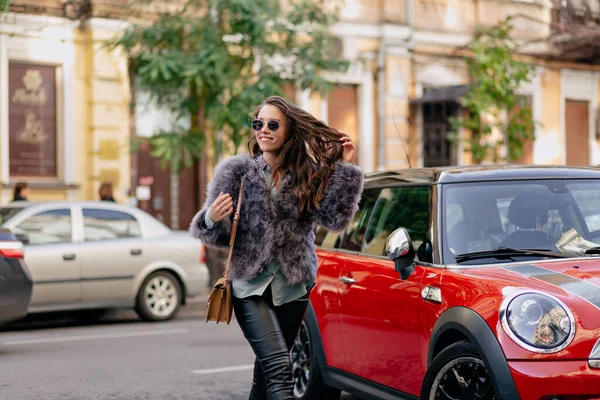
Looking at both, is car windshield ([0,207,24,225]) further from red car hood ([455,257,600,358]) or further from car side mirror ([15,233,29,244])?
red car hood ([455,257,600,358])

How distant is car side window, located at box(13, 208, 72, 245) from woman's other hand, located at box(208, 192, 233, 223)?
27.5 feet

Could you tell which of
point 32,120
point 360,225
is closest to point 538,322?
point 360,225

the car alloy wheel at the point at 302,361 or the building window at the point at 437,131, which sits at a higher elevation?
the building window at the point at 437,131

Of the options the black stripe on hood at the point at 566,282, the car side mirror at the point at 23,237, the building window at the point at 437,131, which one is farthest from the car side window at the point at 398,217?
the building window at the point at 437,131

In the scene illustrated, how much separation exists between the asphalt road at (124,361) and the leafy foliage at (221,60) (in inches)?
155

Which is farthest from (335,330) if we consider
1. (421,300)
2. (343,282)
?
(421,300)

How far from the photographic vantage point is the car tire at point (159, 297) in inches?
539

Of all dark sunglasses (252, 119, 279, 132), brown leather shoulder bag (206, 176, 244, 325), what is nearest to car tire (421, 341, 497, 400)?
brown leather shoulder bag (206, 176, 244, 325)

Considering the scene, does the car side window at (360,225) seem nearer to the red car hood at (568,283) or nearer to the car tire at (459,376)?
the red car hood at (568,283)

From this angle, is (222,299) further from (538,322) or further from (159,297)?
(159,297)

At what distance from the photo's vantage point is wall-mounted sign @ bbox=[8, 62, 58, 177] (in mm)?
18859

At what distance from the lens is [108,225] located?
13523 mm

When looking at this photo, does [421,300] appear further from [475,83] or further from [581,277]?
[475,83]

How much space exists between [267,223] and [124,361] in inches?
200
